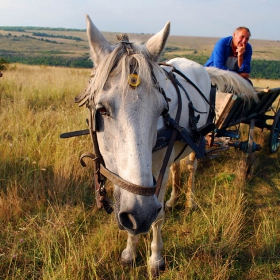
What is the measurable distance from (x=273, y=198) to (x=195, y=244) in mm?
1737

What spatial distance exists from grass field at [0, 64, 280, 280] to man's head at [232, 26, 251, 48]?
2.06 m

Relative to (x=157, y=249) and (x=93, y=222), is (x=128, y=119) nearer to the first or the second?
(x=157, y=249)

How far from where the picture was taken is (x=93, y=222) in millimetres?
2967

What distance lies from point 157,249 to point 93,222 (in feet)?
2.88

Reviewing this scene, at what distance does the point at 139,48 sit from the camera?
172 centimetres

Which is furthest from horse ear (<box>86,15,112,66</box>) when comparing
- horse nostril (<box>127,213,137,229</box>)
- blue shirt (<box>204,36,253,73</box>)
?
blue shirt (<box>204,36,253,73</box>)

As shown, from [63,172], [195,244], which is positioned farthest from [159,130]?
[63,172]

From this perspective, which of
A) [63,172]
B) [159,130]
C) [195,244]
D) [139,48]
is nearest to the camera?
[139,48]

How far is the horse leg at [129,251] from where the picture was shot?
96.3 inches

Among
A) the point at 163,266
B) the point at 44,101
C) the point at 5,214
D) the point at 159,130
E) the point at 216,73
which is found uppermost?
the point at 216,73

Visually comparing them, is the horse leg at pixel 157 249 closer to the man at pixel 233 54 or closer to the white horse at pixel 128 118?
the white horse at pixel 128 118

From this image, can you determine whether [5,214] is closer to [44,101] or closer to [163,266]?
[163,266]

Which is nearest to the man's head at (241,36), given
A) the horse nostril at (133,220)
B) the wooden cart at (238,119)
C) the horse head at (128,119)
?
the wooden cart at (238,119)

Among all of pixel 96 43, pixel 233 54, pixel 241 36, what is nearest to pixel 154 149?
pixel 96 43
